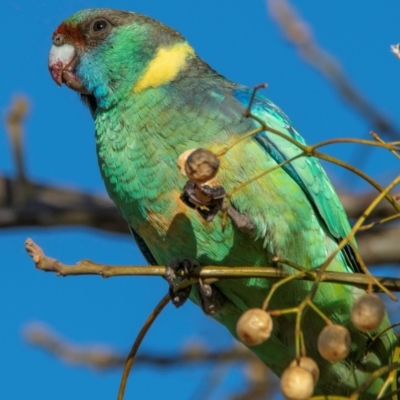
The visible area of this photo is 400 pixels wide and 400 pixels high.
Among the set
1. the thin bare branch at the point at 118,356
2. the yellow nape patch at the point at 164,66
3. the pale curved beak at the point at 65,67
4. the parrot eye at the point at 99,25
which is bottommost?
the thin bare branch at the point at 118,356

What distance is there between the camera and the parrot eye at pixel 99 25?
12.6ft

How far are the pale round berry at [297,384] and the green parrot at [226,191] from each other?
126cm

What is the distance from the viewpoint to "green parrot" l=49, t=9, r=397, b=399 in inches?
123

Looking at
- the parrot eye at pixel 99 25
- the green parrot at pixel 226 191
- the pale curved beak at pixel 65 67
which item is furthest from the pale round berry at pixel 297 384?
the parrot eye at pixel 99 25

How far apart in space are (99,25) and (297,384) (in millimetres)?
2500

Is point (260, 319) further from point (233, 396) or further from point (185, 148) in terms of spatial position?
point (233, 396)

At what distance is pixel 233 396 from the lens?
408 cm

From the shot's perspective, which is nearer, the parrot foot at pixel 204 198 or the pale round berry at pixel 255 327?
the pale round berry at pixel 255 327

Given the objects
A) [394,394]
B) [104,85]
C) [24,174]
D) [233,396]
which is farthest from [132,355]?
[24,174]

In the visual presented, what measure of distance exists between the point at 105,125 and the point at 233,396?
1487 mm

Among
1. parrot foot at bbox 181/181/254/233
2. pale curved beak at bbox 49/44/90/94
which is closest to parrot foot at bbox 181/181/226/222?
parrot foot at bbox 181/181/254/233

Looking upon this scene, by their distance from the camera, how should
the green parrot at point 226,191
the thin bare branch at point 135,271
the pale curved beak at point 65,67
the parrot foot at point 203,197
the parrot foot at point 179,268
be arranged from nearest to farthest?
the thin bare branch at point 135,271
the parrot foot at point 203,197
the parrot foot at point 179,268
the green parrot at point 226,191
the pale curved beak at point 65,67

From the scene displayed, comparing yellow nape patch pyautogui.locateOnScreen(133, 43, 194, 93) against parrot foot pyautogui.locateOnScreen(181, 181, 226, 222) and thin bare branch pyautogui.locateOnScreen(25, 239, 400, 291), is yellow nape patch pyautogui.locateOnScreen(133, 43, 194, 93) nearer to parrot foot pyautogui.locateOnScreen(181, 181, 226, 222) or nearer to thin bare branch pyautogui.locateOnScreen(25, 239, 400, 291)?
parrot foot pyautogui.locateOnScreen(181, 181, 226, 222)

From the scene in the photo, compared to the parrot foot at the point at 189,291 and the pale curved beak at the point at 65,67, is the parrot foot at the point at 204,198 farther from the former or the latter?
the pale curved beak at the point at 65,67
